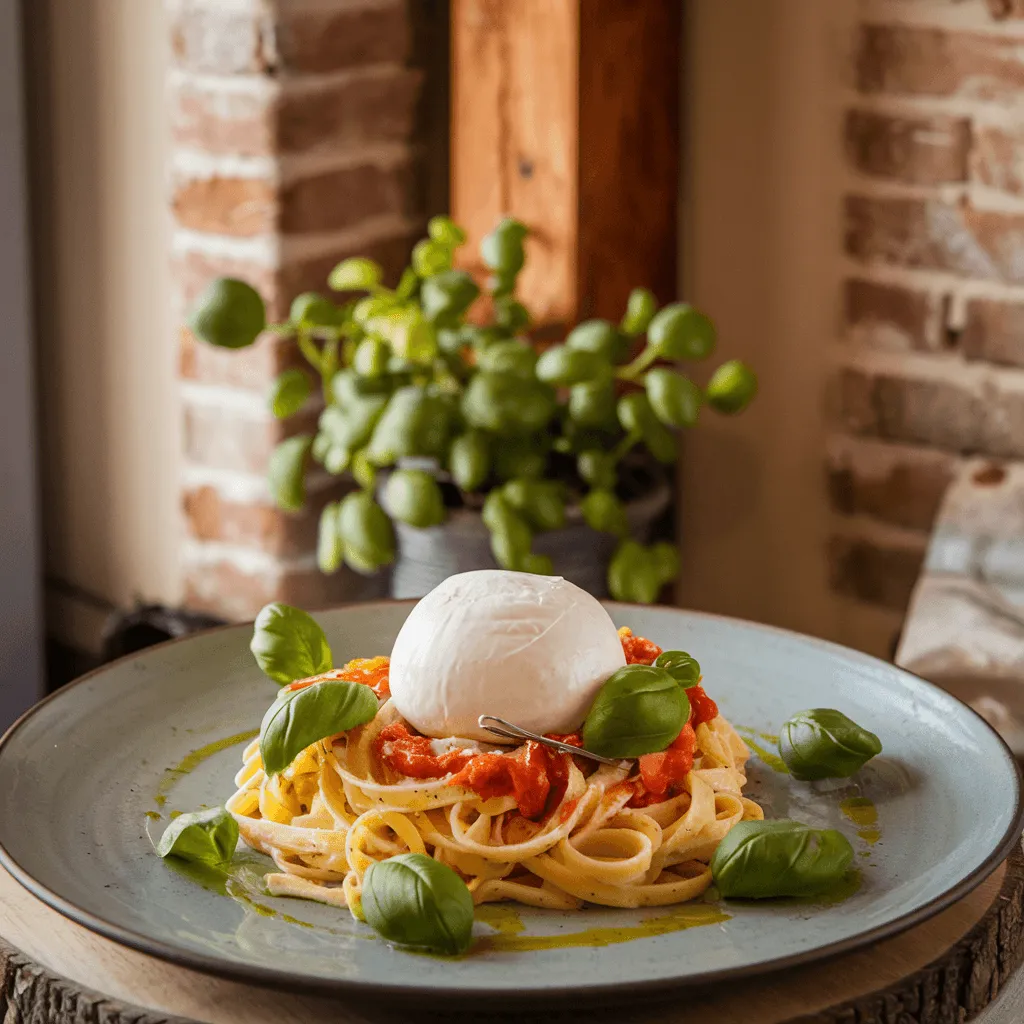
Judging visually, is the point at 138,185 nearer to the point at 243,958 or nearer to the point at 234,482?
the point at 234,482

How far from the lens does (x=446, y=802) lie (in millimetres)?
1027

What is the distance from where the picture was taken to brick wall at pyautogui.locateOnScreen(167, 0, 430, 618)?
2141mm

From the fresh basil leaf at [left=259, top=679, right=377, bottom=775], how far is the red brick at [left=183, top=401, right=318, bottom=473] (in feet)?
4.09

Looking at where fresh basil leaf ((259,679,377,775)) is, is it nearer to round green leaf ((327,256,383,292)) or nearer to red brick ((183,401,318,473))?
round green leaf ((327,256,383,292))

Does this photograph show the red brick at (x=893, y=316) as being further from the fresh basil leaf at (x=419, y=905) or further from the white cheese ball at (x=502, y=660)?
the fresh basil leaf at (x=419, y=905)

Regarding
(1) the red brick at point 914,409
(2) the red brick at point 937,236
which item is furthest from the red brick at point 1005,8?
(1) the red brick at point 914,409

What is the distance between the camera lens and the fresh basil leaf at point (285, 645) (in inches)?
46.8

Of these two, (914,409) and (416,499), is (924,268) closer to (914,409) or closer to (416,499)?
(914,409)

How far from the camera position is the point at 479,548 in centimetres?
198

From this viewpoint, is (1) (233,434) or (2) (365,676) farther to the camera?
→ (1) (233,434)

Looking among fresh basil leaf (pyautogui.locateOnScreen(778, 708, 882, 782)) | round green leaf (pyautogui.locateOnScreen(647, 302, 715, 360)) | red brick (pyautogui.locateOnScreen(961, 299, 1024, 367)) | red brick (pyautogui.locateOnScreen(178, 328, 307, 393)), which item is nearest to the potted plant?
round green leaf (pyautogui.locateOnScreen(647, 302, 715, 360))

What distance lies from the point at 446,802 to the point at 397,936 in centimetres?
16

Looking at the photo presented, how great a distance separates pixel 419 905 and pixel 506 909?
0.33ft

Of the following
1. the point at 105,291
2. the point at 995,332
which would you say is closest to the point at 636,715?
the point at 995,332
